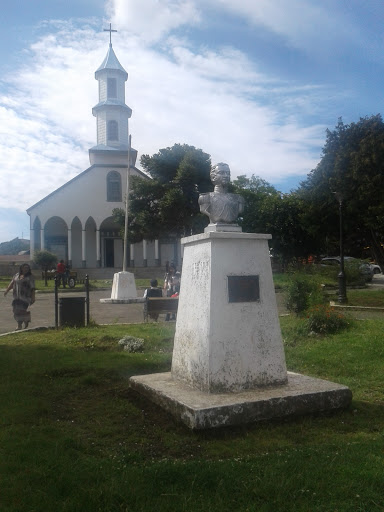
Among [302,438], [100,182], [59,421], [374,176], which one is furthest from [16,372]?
[100,182]

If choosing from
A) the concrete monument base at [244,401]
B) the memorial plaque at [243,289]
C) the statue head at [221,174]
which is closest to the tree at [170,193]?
the statue head at [221,174]

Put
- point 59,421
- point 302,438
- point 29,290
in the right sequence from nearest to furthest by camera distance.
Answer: point 302,438 < point 59,421 < point 29,290

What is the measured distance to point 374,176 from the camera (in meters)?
20.5

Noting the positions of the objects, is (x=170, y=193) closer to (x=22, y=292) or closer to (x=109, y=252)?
(x=109, y=252)

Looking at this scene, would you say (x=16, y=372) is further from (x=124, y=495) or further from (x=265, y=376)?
(x=124, y=495)

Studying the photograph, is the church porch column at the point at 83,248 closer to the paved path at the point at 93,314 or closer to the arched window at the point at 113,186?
the arched window at the point at 113,186

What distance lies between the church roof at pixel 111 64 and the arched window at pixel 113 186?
335 inches

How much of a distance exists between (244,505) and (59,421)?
2.14 meters

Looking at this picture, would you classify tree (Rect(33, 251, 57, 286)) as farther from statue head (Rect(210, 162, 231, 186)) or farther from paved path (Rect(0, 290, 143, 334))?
statue head (Rect(210, 162, 231, 186))

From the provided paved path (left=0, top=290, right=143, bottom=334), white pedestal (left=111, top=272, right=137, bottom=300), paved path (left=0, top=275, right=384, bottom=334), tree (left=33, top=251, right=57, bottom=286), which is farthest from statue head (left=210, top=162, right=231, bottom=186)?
tree (left=33, top=251, right=57, bottom=286)

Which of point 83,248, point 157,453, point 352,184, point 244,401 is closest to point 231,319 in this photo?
point 244,401

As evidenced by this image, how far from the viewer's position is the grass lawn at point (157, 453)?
10.1 ft

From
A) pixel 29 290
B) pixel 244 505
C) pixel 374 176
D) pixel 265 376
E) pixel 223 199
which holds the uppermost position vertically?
pixel 374 176

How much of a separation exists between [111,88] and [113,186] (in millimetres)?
8280
